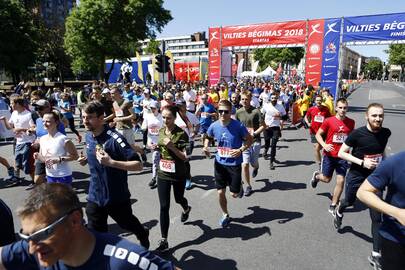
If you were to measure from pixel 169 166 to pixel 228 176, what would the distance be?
1133 millimetres

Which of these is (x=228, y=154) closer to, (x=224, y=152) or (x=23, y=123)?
(x=224, y=152)

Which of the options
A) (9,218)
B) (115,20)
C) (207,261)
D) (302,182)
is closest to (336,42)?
(302,182)

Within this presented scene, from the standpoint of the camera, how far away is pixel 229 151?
5059 mm

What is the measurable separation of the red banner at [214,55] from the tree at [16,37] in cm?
2546

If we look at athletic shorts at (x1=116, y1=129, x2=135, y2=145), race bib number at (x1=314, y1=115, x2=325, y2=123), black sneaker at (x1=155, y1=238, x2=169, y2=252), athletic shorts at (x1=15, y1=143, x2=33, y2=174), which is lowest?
black sneaker at (x1=155, y1=238, x2=169, y2=252)

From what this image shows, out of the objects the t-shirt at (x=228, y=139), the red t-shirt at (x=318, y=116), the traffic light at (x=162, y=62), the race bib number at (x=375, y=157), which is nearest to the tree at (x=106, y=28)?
the traffic light at (x=162, y=62)

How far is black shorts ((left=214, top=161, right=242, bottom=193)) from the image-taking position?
5.07m

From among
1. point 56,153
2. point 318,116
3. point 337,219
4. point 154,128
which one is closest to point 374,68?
point 318,116

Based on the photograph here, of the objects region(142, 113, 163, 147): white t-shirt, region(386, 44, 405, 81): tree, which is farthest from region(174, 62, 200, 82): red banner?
region(386, 44, 405, 81): tree

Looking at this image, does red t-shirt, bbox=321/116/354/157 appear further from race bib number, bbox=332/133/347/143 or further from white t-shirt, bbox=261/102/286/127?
white t-shirt, bbox=261/102/286/127

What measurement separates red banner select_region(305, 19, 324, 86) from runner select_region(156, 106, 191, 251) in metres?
16.5

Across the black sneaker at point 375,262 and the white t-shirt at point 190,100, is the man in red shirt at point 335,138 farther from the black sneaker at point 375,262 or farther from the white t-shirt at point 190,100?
the white t-shirt at point 190,100

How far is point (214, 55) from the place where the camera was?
22.8 m

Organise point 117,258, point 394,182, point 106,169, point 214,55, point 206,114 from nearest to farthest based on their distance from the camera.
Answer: point 117,258, point 394,182, point 106,169, point 206,114, point 214,55
